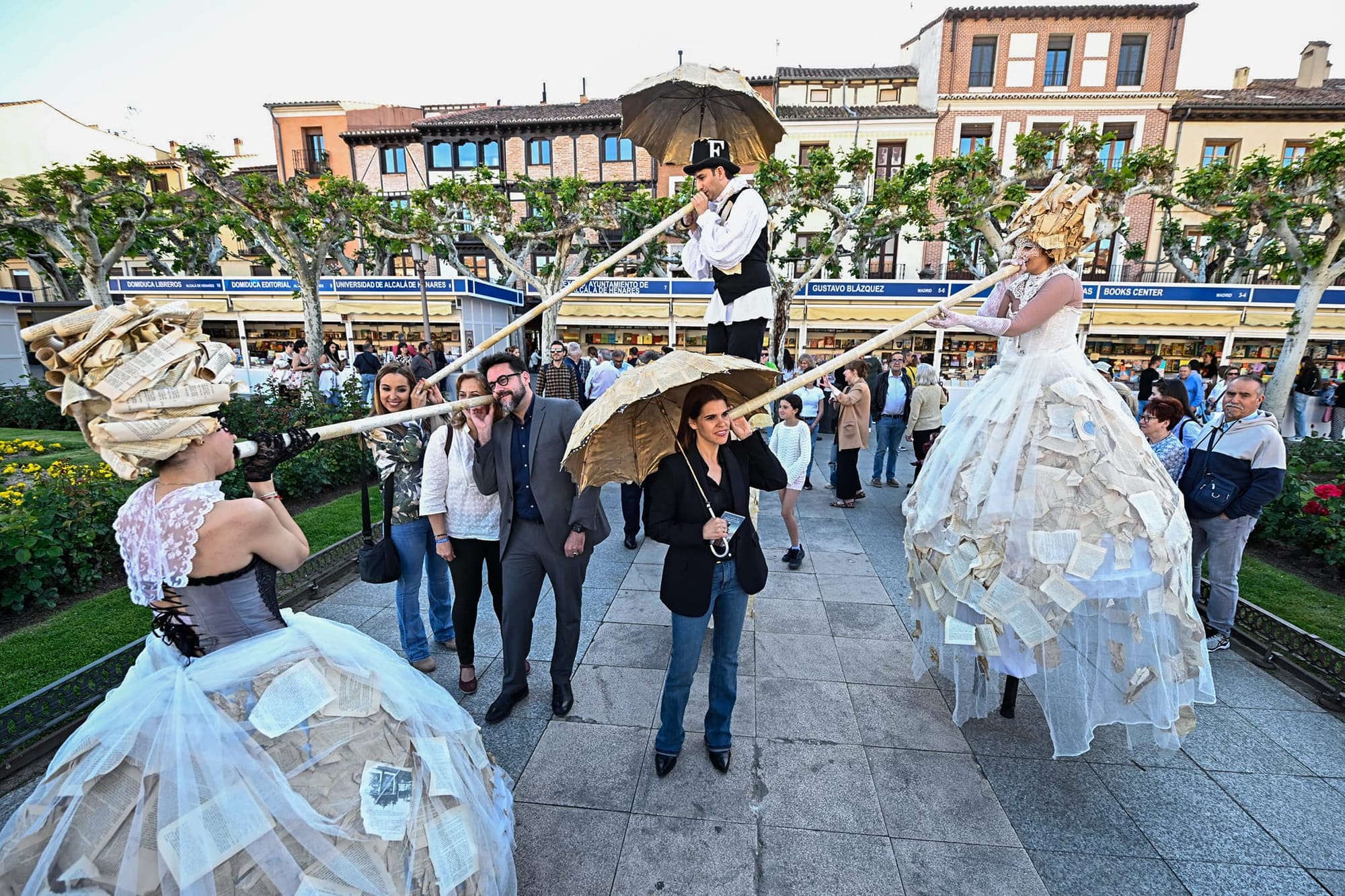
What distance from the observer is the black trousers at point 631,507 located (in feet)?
23.0

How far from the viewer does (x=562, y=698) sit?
154 inches

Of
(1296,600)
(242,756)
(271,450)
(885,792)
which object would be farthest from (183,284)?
(1296,600)

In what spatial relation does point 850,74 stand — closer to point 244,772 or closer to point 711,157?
point 711,157

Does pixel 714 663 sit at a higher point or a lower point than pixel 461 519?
lower

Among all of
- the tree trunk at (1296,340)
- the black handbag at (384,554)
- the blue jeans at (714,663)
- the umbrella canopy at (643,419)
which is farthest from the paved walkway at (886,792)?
the tree trunk at (1296,340)

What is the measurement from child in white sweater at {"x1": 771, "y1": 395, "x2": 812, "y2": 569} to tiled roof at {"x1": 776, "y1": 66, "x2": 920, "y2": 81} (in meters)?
31.3

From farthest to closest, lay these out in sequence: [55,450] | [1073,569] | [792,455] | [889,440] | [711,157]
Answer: [55,450]
[889,440]
[792,455]
[711,157]
[1073,569]

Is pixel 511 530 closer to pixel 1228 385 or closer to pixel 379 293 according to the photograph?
pixel 1228 385

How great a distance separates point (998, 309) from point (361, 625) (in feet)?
17.6

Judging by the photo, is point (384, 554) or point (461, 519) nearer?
point (461, 519)

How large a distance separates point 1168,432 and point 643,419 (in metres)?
4.61

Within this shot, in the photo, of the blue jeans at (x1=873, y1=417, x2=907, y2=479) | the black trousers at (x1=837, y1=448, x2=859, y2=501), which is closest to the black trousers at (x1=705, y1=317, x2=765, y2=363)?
the black trousers at (x1=837, y1=448, x2=859, y2=501)

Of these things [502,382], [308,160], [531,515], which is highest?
[308,160]

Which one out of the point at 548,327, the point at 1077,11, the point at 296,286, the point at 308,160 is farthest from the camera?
the point at 308,160
